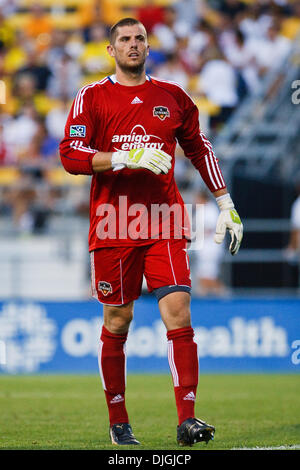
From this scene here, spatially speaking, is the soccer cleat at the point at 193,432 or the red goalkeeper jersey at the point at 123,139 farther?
the red goalkeeper jersey at the point at 123,139

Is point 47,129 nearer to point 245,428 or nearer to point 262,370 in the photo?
point 262,370

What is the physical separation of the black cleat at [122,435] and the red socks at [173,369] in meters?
0.06

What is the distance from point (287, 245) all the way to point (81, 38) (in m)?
6.68

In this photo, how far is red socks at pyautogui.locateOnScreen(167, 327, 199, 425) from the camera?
5.54 metres

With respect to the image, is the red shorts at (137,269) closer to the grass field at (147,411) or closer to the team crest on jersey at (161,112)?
the team crest on jersey at (161,112)

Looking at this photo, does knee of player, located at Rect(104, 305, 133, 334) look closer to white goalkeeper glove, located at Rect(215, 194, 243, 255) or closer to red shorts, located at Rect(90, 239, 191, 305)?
red shorts, located at Rect(90, 239, 191, 305)

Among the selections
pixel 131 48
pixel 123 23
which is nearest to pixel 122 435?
pixel 131 48

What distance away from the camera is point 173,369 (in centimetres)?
564

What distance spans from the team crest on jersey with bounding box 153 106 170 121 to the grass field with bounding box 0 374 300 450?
206 cm

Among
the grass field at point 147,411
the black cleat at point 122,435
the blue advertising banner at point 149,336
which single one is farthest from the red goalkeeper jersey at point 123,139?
the blue advertising banner at point 149,336

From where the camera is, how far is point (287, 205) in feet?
43.0

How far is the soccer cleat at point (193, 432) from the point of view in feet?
17.3

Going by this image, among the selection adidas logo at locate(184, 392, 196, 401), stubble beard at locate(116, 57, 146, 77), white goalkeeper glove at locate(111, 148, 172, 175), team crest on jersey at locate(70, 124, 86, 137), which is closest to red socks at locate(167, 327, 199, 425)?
adidas logo at locate(184, 392, 196, 401)
